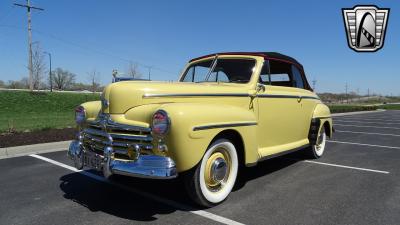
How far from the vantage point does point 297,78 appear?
6.75 meters

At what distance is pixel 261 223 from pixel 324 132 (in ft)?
15.0

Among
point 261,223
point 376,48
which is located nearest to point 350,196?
point 261,223

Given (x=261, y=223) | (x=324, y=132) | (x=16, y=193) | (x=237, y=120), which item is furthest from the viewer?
(x=324, y=132)

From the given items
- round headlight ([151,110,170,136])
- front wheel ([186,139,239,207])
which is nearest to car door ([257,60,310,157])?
front wheel ([186,139,239,207])

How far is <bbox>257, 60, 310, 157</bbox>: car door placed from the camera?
5.23m

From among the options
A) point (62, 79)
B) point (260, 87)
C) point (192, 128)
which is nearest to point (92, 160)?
point (192, 128)

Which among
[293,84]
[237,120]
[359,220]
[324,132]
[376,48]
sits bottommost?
[359,220]

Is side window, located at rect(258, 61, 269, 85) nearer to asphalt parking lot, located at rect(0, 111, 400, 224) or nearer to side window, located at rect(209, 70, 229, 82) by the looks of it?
side window, located at rect(209, 70, 229, 82)

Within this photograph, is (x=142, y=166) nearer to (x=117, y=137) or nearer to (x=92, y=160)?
(x=117, y=137)

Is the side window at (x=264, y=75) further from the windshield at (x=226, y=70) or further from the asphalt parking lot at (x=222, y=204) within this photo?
the asphalt parking lot at (x=222, y=204)

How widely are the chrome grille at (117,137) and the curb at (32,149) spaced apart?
3.95 metres

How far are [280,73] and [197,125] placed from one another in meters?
2.90

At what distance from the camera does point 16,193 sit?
473cm

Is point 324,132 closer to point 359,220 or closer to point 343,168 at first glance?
point 343,168
